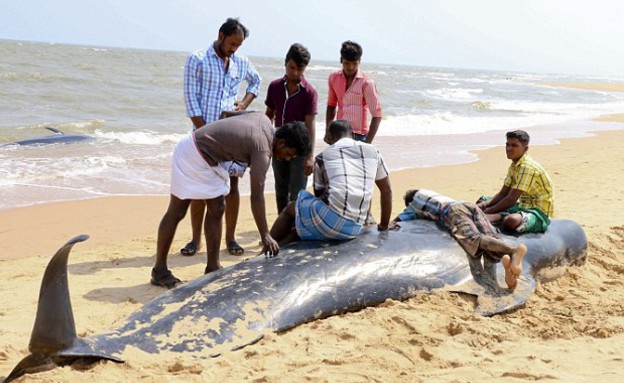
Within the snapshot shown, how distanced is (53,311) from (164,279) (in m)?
2.12

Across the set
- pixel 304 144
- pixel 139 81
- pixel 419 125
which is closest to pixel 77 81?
pixel 139 81

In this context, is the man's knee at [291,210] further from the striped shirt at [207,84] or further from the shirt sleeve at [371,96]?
the shirt sleeve at [371,96]

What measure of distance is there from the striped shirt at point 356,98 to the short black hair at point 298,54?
0.69 m

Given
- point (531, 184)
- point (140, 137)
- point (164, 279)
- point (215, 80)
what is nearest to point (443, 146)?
point (140, 137)

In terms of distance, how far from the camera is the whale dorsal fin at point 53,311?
11.5ft

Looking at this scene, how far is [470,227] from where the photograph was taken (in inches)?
211

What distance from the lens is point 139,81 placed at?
3061 cm

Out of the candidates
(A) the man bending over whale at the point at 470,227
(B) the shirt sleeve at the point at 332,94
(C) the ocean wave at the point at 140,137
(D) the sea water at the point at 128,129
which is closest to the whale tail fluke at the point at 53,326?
(A) the man bending over whale at the point at 470,227

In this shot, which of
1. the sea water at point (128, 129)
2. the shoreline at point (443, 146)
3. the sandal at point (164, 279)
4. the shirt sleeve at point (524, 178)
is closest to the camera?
the sandal at point (164, 279)

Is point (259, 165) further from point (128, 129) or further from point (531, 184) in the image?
point (128, 129)

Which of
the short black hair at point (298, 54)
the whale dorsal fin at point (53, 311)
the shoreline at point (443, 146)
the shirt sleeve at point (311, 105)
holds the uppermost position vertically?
the short black hair at point (298, 54)

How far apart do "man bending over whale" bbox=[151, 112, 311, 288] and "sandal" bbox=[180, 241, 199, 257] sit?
3.33 feet

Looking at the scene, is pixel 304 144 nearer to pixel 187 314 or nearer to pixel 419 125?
pixel 187 314

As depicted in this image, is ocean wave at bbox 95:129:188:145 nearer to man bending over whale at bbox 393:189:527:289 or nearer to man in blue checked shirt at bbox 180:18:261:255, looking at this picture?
man in blue checked shirt at bbox 180:18:261:255
